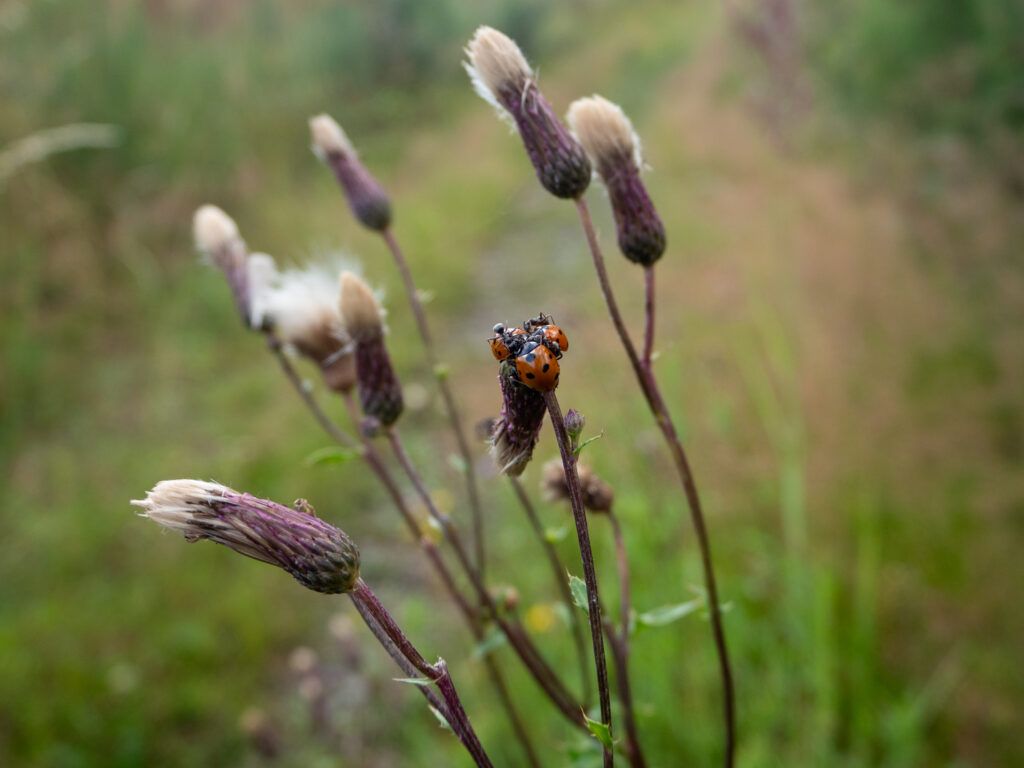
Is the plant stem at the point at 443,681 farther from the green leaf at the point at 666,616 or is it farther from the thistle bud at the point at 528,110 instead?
the thistle bud at the point at 528,110

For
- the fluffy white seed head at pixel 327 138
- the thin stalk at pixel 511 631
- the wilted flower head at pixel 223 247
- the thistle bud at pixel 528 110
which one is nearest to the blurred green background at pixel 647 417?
the thin stalk at pixel 511 631

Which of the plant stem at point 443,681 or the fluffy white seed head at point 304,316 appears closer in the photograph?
the plant stem at point 443,681

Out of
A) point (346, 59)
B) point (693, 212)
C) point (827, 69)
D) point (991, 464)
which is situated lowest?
point (991, 464)

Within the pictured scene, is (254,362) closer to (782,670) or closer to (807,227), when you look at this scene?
(807,227)

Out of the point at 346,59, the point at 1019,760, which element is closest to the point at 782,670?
the point at 1019,760

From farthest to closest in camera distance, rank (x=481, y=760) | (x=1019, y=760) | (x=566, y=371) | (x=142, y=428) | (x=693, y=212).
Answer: (x=693, y=212) < (x=142, y=428) < (x=566, y=371) < (x=1019, y=760) < (x=481, y=760)
